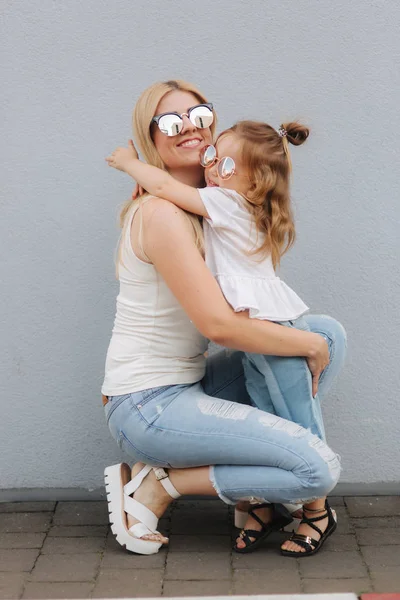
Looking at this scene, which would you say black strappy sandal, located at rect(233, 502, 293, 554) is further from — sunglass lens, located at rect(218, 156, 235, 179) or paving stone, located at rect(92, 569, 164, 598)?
sunglass lens, located at rect(218, 156, 235, 179)

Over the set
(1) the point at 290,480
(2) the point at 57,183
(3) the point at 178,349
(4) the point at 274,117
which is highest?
(4) the point at 274,117

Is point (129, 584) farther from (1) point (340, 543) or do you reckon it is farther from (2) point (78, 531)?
(1) point (340, 543)

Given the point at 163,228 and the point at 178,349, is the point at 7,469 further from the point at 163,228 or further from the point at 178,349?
the point at 163,228

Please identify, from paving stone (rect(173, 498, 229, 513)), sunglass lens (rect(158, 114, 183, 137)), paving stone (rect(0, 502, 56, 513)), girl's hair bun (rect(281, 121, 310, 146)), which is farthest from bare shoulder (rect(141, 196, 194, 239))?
paving stone (rect(0, 502, 56, 513))

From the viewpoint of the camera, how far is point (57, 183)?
3.96 metres

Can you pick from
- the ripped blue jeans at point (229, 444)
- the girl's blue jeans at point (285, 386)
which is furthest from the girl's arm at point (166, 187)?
the ripped blue jeans at point (229, 444)

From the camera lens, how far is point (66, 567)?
11.2 feet

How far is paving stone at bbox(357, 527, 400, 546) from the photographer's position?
11.8 ft

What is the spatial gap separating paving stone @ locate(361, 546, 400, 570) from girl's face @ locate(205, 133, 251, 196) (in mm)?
1370

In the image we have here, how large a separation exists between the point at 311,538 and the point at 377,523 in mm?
445

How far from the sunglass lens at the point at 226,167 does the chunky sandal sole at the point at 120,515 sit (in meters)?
1.18

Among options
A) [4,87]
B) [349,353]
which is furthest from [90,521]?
[4,87]

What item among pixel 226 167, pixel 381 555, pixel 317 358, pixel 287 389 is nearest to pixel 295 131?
pixel 226 167

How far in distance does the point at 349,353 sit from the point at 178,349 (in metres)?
0.92
